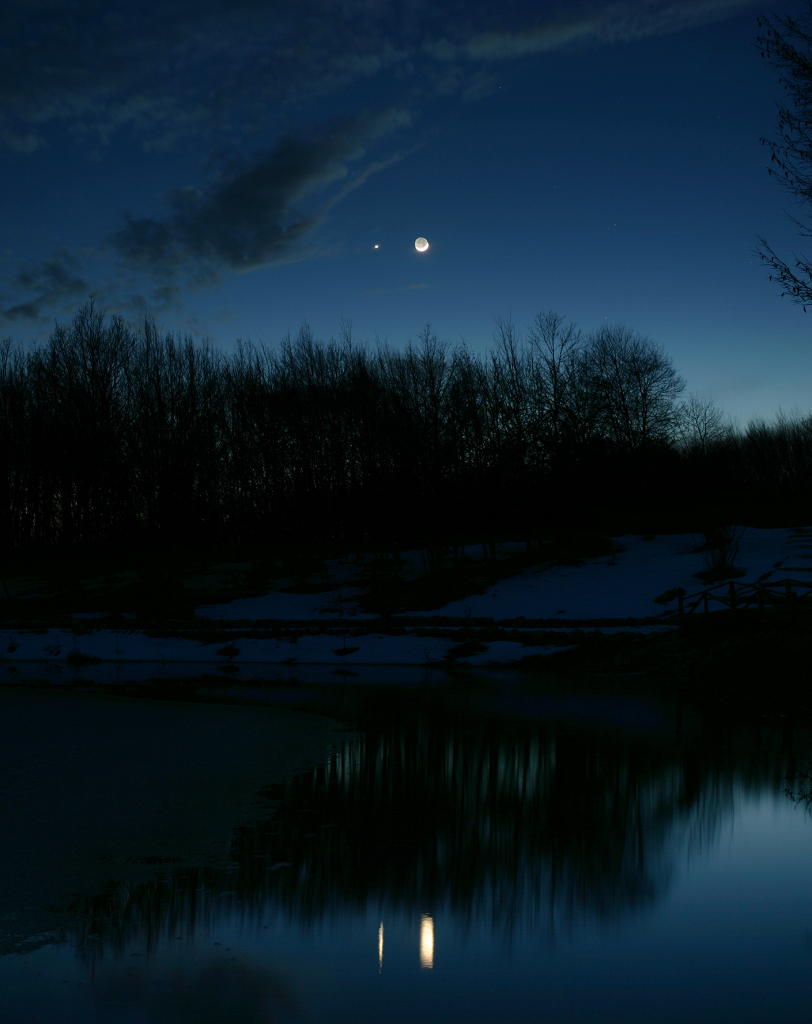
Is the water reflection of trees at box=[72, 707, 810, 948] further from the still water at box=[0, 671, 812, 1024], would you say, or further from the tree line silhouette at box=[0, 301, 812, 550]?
the tree line silhouette at box=[0, 301, 812, 550]

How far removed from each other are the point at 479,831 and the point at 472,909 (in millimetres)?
1593

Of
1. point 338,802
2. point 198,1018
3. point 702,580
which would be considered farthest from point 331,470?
point 198,1018

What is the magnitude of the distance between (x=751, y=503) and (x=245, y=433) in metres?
27.8

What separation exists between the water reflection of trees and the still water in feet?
0.08

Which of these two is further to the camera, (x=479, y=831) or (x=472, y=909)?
(x=479, y=831)

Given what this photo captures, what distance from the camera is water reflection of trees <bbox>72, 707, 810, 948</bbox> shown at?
17.3 feet

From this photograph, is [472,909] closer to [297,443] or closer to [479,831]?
[479,831]

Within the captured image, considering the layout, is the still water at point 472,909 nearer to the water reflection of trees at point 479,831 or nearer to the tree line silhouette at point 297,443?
the water reflection of trees at point 479,831

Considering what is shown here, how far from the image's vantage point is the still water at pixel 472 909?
4051 mm

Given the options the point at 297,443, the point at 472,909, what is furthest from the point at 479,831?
the point at 297,443

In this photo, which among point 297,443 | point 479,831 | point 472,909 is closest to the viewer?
point 472,909

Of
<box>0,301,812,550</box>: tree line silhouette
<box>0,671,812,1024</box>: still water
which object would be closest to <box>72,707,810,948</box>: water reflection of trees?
<box>0,671,812,1024</box>: still water

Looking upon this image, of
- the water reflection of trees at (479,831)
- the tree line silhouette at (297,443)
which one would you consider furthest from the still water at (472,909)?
the tree line silhouette at (297,443)

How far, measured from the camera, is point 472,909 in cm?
526
